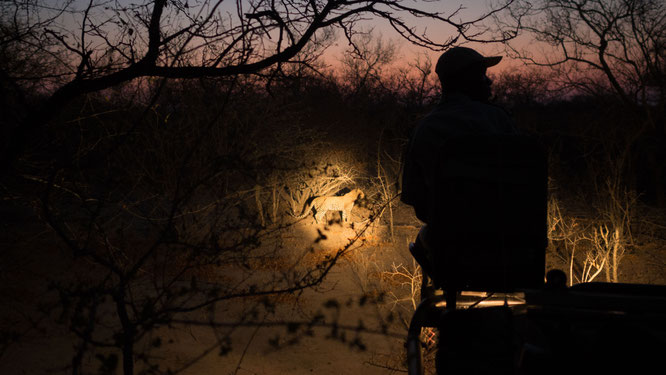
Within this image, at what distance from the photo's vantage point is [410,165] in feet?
7.54

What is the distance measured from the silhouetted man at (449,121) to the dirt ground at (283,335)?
2.46 meters

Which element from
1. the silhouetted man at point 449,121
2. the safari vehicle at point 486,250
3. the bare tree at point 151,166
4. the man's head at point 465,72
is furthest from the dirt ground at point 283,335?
the man's head at point 465,72

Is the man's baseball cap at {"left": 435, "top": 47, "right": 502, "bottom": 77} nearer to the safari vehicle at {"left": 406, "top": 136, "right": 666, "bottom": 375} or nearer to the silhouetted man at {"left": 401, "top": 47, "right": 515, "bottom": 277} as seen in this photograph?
the silhouetted man at {"left": 401, "top": 47, "right": 515, "bottom": 277}

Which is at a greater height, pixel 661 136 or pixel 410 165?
pixel 661 136

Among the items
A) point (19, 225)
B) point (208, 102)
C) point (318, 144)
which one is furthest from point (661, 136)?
point (19, 225)

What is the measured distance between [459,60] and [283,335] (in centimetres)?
526

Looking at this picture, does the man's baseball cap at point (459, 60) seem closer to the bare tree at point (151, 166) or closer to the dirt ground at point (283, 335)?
the bare tree at point (151, 166)

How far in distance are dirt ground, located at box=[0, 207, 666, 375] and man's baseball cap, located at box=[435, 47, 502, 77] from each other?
9.47ft

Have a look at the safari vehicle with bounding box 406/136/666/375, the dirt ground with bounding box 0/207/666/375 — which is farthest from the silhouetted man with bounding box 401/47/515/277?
the dirt ground with bounding box 0/207/666/375

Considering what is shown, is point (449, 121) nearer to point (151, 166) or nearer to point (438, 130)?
point (438, 130)

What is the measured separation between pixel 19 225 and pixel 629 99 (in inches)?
660

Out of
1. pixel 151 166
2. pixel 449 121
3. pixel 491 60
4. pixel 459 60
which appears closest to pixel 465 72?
pixel 459 60

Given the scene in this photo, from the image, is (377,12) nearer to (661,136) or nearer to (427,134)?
(427,134)

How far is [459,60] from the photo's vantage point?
2.33m
